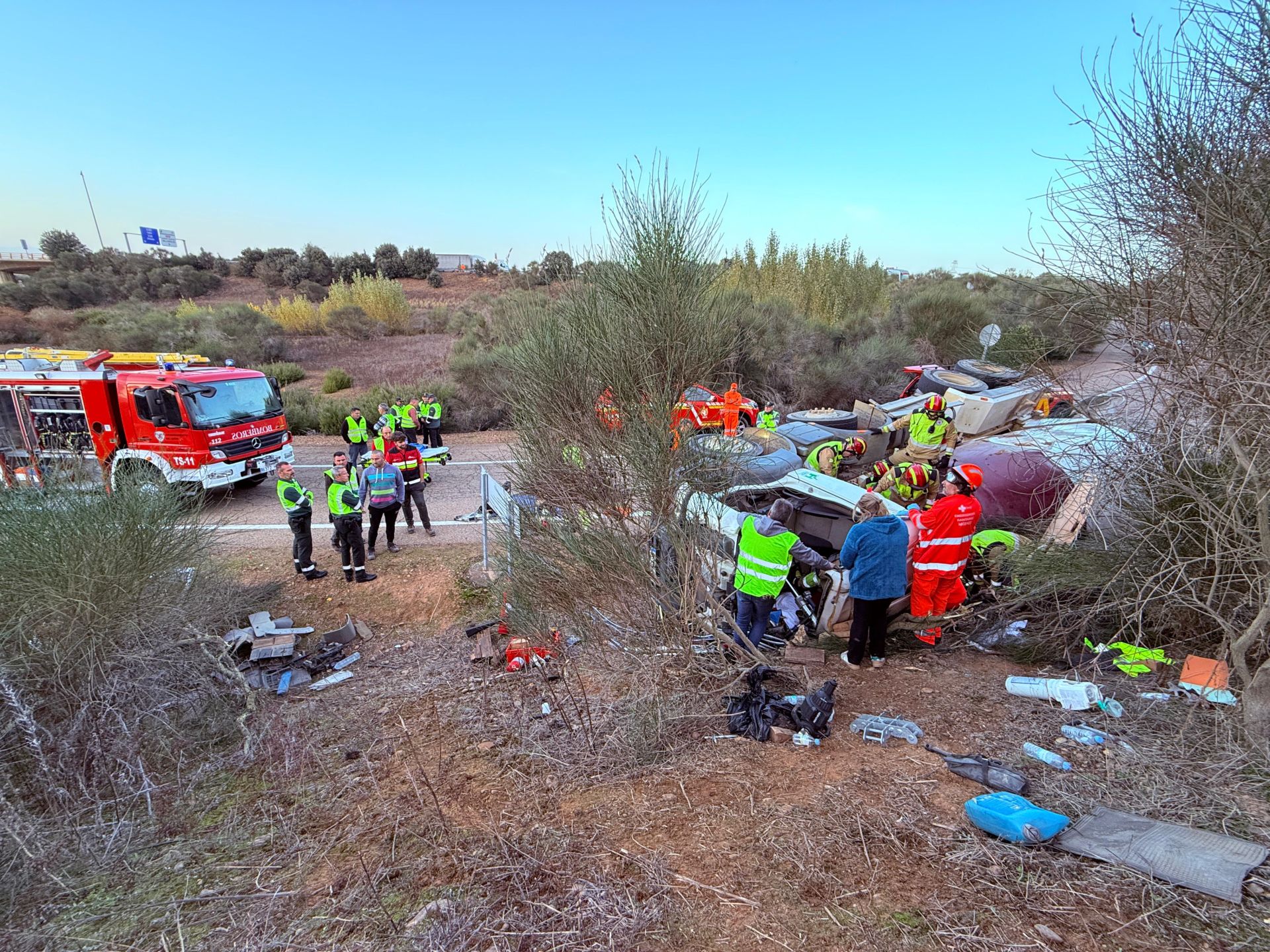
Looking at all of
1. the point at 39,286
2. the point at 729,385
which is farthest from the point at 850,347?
the point at 39,286

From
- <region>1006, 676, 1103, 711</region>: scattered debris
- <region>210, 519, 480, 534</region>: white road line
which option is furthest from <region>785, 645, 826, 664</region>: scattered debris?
<region>210, 519, 480, 534</region>: white road line

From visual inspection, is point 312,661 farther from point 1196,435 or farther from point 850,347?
point 850,347

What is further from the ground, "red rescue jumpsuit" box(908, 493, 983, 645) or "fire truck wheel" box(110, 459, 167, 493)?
"fire truck wheel" box(110, 459, 167, 493)

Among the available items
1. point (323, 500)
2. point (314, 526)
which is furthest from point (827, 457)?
point (323, 500)

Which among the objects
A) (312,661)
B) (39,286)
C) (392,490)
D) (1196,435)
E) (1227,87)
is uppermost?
(39,286)

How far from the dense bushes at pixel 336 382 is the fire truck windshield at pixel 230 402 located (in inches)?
308

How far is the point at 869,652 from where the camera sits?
5.71 meters

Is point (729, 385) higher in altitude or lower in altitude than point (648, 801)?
higher

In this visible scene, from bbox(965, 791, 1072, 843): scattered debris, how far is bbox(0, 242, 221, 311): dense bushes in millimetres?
44712

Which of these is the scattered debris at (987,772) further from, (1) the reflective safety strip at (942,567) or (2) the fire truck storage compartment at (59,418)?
(2) the fire truck storage compartment at (59,418)

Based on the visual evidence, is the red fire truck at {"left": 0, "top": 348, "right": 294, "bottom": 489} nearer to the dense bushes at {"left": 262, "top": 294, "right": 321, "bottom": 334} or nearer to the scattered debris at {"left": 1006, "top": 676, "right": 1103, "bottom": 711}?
the scattered debris at {"left": 1006, "top": 676, "right": 1103, "bottom": 711}

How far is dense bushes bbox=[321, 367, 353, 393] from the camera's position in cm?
1877

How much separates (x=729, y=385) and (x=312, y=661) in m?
5.47

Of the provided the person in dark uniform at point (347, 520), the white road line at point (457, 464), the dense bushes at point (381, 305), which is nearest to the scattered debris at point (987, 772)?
the person in dark uniform at point (347, 520)
